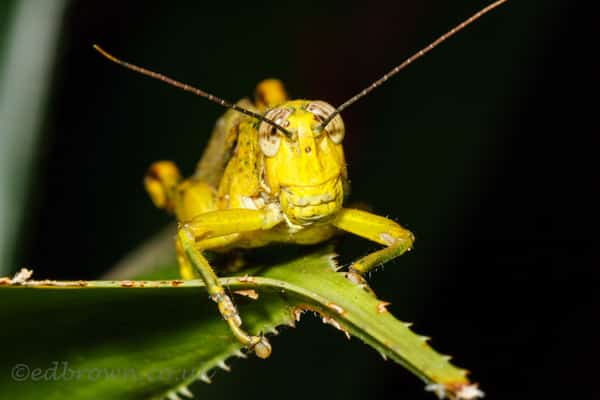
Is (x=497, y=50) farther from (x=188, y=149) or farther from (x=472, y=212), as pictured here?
(x=188, y=149)

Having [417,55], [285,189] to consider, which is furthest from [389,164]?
[417,55]

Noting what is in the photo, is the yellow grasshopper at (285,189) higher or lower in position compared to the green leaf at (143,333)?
higher

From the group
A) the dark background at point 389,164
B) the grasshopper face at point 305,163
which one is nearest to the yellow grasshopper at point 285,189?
the grasshopper face at point 305,163

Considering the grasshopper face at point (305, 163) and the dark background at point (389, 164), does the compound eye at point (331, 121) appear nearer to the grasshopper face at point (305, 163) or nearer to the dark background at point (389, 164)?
the grasshopper face at point (305, 163)

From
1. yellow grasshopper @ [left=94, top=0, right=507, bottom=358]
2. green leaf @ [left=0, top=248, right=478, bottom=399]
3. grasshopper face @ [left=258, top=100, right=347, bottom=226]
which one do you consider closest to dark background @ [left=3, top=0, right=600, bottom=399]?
yellow grasshopper @ [left=94, top=0, right=507, bottom=358]

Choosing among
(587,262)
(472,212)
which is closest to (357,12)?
(472,212)

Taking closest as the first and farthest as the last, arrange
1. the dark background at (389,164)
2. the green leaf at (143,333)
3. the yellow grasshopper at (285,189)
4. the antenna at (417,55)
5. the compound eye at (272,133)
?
the green leaf at (143,333), the antenna at (417,55), the yellow grasshopper at (285,189), the compound eye at (272,133), the dark background at (389,164)

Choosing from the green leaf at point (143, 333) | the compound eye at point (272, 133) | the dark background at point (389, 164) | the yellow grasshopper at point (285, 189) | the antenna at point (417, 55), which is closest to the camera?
the green leaf at point (143, 333)
